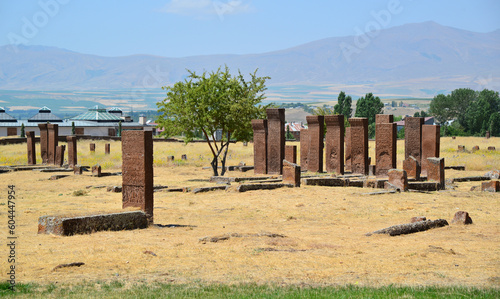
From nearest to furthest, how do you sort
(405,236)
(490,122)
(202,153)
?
(405,236), (202,153), (490,122)

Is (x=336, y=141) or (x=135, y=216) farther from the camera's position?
(x=336, y=141)

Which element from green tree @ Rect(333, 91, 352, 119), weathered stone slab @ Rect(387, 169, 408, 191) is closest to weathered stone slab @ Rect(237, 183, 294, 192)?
weathered stone slab @ Rect(387, 169, 408, 191)

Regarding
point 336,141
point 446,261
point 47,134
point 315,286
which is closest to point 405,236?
point 446,261

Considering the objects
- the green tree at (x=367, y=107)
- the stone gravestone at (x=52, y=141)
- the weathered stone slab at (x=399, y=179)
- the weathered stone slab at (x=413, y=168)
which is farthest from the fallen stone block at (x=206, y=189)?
the green tree at (x=367, y=107)

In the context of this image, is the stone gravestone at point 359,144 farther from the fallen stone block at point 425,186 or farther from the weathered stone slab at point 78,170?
the weathered stone slab at point 78,170

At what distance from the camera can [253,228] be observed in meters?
A: 14.8

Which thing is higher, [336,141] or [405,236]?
[336,141]

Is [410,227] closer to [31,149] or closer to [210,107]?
[210,107]

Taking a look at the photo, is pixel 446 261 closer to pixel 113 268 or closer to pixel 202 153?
pixel 113 268

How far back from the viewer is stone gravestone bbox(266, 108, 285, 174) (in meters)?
30.6

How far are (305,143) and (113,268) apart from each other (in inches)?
886

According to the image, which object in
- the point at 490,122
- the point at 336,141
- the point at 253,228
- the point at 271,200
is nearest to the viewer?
the point at 253,228

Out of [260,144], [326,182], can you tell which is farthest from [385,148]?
[260,144]

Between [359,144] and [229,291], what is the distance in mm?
20911
